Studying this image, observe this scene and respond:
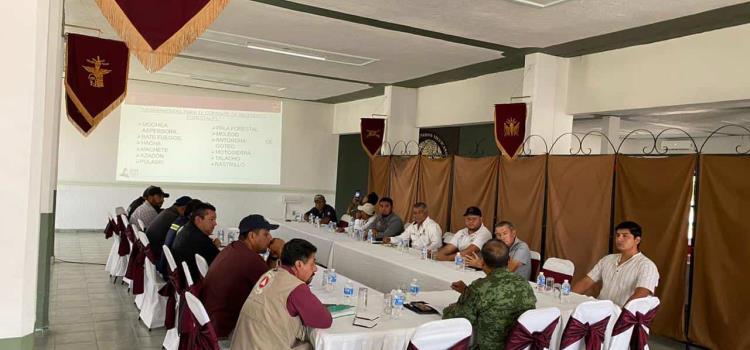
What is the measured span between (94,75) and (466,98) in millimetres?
5401

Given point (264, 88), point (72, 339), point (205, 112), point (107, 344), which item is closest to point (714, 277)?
point (107, 344)

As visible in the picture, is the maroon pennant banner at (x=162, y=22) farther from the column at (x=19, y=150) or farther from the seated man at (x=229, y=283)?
the seated man at (x=229, y=283)

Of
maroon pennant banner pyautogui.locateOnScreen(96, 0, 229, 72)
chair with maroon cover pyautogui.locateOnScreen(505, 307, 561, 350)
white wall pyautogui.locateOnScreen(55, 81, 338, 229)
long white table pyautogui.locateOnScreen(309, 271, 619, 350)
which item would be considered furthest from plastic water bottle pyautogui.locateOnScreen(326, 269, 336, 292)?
white wall pyautogui.locateOnScreen(55, 81, 338, 229)

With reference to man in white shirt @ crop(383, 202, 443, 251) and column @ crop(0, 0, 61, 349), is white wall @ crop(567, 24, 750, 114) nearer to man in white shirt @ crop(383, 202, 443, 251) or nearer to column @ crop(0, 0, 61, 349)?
man in white shirt @ crop(383, 202, 443, 251)

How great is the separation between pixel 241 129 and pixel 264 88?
3.65 ft

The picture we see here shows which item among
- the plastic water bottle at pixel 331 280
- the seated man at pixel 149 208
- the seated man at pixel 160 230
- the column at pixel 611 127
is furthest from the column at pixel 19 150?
the column at pixel 611 127

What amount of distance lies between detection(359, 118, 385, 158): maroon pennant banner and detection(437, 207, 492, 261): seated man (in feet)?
13.6

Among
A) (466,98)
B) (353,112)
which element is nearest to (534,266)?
(466,98)

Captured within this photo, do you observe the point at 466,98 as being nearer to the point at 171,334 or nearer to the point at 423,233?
the point at 423,233

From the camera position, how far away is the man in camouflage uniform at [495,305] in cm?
288

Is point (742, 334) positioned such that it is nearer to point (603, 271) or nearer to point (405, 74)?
point (603, 271)

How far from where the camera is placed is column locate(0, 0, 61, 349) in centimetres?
183

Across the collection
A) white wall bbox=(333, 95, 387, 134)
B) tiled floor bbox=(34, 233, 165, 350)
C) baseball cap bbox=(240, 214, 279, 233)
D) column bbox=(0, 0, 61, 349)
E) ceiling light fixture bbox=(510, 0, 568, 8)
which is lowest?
tiled floor bbox=(34, 233, 165, 350)

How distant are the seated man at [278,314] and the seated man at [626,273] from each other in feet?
7.88
